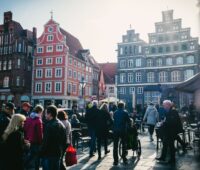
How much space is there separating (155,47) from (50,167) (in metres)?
41.6

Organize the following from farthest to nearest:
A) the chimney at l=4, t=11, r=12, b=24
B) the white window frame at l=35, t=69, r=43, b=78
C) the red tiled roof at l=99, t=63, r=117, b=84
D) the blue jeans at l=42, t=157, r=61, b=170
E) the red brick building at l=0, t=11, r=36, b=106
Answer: the red tiled roof at l=99, t=63, r=117, b=84, the chimney at l=4, t=11, r=12, b=24, the white window frame at l=35, t=69, r=43, b=78, the red brick building at l=0, t=11, r=36, b=106, the blue jeans at l=42, t=157, r=61, b=170

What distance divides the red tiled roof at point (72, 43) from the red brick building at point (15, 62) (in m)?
6.80

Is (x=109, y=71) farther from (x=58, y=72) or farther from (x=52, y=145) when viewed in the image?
(x=52, y=145)

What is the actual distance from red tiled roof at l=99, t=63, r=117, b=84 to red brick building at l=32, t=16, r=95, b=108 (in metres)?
14.5

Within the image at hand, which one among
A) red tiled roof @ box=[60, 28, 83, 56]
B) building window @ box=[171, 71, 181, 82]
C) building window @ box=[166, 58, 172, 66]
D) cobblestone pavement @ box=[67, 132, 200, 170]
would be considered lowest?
cobblestone pavement @ box=[67, 132, 200, 170]

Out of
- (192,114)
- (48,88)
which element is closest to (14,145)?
(192,114)

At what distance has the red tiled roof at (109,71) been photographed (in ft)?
197

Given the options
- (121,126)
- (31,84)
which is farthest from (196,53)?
(121,126)

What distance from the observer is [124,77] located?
4731cm

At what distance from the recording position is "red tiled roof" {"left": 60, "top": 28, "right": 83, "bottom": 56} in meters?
47.6

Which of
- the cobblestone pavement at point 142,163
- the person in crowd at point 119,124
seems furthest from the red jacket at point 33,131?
the person in crowd at point 119,124

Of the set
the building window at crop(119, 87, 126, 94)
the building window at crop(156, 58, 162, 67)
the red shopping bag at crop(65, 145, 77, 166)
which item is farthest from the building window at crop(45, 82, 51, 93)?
the red shopping bag at crop(65, 145, 77, 166)

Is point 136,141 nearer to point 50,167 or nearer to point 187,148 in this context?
point 187,148

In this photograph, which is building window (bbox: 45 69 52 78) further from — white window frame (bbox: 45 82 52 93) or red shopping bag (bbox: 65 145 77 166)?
red shopping bag (bbox: 65 145 77 166)
